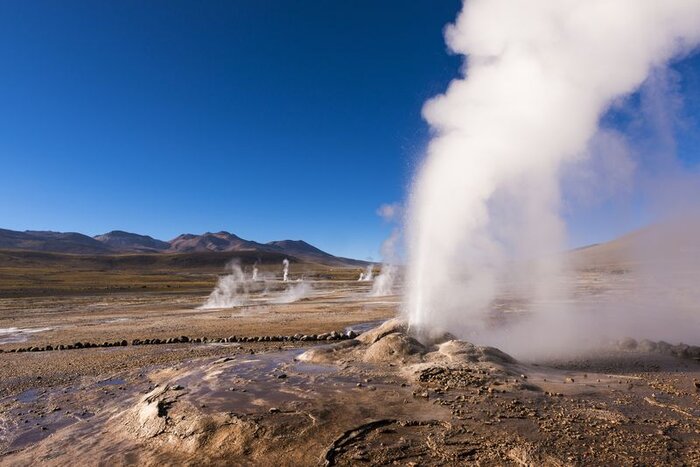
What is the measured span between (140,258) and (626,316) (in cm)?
19071

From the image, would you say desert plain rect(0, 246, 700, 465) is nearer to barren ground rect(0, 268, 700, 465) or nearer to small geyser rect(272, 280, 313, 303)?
barren ground rect(0, 268, 700, 465)

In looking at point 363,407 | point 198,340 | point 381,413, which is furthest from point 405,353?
point 198,340

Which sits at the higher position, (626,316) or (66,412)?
(626,316)

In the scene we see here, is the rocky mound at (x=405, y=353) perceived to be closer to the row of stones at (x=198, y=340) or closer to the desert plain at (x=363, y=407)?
the desert plain at (x=363, y=407)

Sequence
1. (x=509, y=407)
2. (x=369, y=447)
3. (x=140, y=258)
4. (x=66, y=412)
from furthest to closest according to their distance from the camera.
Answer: (x=140, y=258) < (x=66, y=412) < (x=509, y=407) < (x=369, y=447)

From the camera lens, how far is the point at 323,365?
11.7 metres

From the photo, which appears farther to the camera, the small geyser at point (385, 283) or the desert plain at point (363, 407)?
the small geyser at point (385, 283)

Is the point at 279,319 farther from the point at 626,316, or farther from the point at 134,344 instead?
the point at 626,316

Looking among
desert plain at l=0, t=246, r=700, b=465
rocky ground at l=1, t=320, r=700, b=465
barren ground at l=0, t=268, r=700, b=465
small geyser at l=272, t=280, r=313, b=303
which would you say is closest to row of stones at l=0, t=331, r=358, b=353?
desert plain at l=0, t=246, r=700, b=465

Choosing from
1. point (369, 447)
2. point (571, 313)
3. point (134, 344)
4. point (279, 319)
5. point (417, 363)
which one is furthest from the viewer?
point (279, 319)

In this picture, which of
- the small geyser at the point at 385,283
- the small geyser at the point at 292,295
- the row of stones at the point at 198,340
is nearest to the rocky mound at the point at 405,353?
the row of stones at the point at 198,340

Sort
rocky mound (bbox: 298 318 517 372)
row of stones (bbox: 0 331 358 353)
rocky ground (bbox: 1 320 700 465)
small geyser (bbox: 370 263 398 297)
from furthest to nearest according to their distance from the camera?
small geyser (bbox: 370 263 398 297), row of stones (bbox: 0 331 358 353), rocky mound (bbox: 298 318 517 372), rocky ground (bbox: 1 320 700 465)

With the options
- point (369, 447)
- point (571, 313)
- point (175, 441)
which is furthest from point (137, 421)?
point (571, 313)

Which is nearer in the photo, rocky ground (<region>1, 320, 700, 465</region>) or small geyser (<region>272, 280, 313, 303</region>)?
rocky ground (<region>1, 320, 700, 465</region>)
